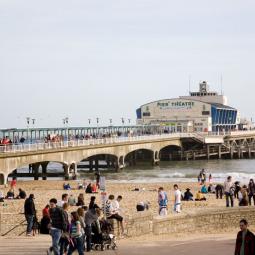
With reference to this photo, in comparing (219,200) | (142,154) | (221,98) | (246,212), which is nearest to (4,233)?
(246,212)

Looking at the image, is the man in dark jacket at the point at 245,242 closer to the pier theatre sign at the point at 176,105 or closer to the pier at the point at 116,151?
the pier at the point at 116,151

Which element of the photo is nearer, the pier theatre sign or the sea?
the sea

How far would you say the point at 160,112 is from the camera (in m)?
99.8

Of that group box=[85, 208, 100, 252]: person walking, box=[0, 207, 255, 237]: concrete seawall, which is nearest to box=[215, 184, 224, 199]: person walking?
box=[0, 207, 255, 237]: concrete seawall

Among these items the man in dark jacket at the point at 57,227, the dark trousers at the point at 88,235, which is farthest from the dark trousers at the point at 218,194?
the man in dark jacket at the point at 57,227

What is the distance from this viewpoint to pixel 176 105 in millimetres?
98062

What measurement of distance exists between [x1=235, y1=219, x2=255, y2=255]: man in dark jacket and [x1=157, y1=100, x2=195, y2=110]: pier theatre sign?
86.7 metres

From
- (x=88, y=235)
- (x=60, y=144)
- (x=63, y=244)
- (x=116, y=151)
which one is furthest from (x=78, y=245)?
(x=116, y=151)

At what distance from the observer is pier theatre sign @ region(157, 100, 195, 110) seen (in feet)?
320

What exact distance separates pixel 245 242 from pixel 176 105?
8748 cm

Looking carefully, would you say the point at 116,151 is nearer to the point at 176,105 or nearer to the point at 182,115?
the point at 176,105

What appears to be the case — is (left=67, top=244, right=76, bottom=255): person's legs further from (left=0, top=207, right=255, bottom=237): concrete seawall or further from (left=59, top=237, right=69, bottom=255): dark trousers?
(left=0, top=207, right=255, bottom=237): concrete seawall

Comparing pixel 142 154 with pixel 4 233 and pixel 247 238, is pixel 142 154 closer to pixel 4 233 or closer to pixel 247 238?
pixel 4 233

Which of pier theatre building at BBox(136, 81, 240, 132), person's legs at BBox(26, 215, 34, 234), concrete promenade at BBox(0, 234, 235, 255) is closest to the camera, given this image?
concrete promenade at BBox(0, 234, 235, 255)
